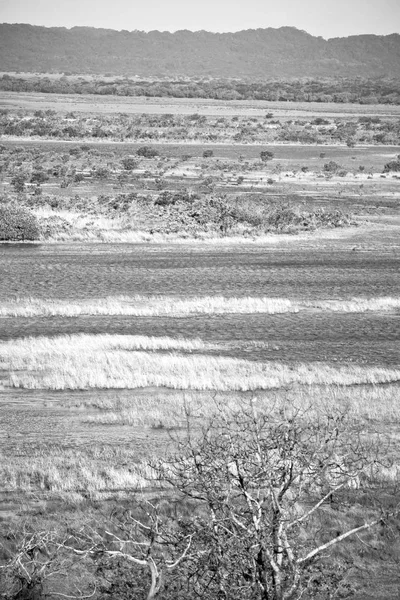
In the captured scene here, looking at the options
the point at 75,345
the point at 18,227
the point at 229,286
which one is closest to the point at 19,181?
the point at 18,227

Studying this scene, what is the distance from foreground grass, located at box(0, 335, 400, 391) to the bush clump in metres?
15.4

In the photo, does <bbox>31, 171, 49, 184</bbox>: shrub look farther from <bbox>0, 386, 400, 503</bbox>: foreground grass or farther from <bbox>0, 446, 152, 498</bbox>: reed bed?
<bbox>0, 446, 152, 498</bbox>: reed bed

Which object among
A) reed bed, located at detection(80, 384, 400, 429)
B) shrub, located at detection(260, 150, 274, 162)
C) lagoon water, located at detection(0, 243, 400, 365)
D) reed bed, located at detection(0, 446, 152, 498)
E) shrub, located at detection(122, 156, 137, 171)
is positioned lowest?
shrub, located at detection(260, 150, 274, 162)

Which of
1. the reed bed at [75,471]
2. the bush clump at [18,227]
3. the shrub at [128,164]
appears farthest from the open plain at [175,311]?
the bush clump at [18,227]

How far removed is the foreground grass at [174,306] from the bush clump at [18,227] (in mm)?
10313

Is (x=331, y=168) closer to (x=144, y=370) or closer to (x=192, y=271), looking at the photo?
(x=192, y=271)

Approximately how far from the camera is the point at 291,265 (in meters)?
32.6

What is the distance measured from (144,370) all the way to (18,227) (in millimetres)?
18431

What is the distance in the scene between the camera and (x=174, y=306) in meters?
26.2

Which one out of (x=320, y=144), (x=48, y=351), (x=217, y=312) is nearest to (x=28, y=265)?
(x=217, y=312)

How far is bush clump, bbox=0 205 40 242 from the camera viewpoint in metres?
36.6

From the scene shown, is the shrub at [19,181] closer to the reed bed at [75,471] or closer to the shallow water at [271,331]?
the shallow water at [271,331]

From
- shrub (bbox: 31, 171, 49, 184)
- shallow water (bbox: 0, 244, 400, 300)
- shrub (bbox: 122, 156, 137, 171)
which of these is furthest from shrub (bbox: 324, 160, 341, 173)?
shallow water (bbox: 0, 244, 400, 300)

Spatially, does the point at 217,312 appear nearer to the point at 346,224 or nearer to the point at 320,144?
the point at 346,224
